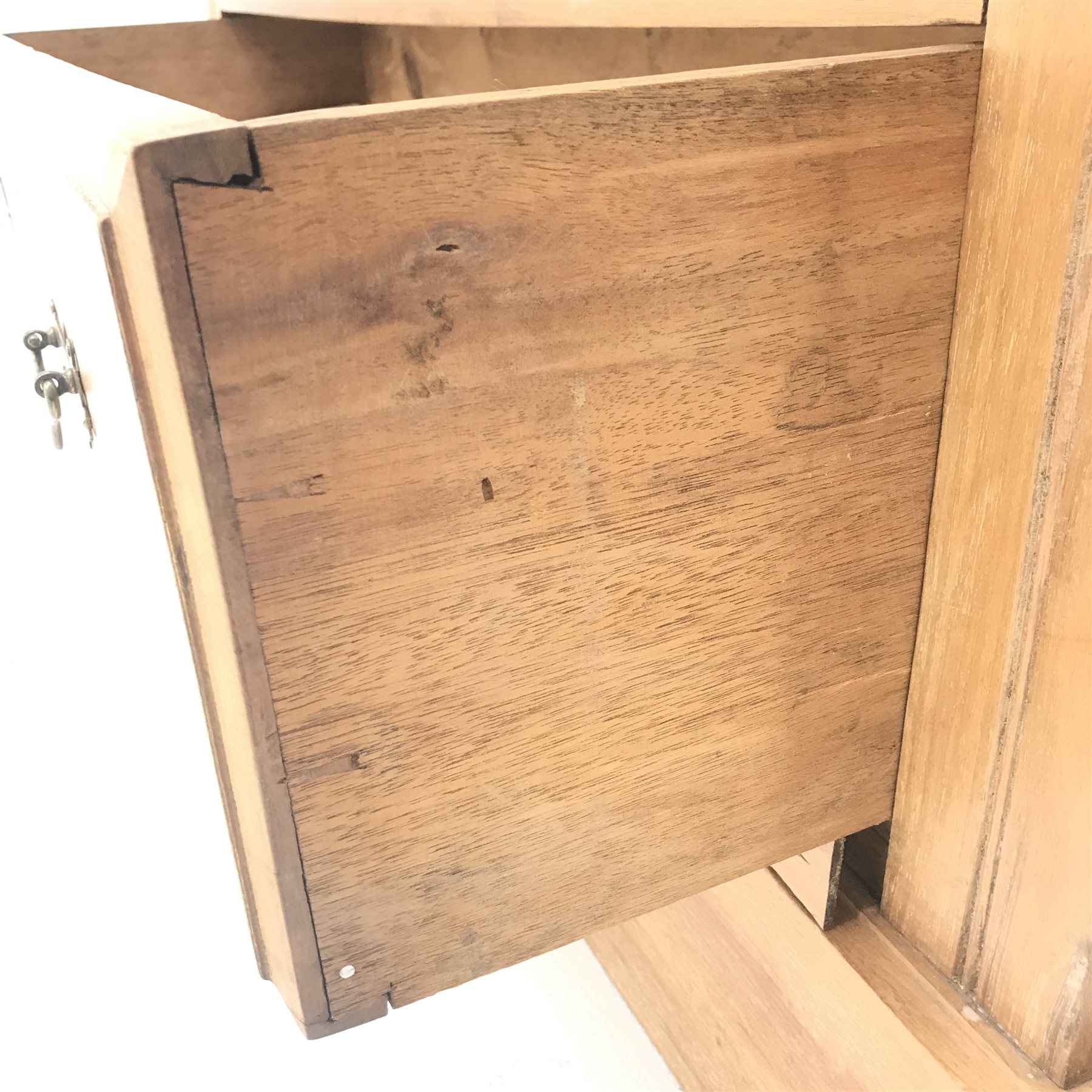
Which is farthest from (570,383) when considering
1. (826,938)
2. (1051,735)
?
(826,938)

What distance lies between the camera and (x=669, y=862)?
55cm

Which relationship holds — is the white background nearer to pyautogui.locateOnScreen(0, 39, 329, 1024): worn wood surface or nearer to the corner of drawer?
pyautogui.locateOnScreen(0, 39, 329, 1024): worn wood surface

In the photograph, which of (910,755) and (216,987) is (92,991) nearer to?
(216,987)

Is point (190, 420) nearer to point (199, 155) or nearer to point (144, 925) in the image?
point (199, 155)

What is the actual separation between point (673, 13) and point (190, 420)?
34cm

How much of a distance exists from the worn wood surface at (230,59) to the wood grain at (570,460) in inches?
22.4

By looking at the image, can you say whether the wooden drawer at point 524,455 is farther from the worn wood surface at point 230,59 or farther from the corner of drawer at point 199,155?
the worn wood surface at point 230,59

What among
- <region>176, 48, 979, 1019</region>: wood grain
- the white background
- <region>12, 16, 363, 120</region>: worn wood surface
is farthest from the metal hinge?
<region>12, 16, 363, 120</region>: worn wood surface

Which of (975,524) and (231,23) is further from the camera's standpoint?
(231,23)

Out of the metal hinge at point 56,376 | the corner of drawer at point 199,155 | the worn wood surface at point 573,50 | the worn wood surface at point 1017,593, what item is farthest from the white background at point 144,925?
the worn wood surface at point 573,50

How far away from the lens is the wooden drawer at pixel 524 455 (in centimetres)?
36

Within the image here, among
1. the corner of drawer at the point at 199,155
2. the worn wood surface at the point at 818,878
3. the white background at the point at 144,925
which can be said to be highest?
the corner of drawer at the point at 199,155

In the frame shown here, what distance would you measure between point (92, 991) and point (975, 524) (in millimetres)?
775

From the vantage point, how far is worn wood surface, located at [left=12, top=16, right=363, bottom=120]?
82 cm
